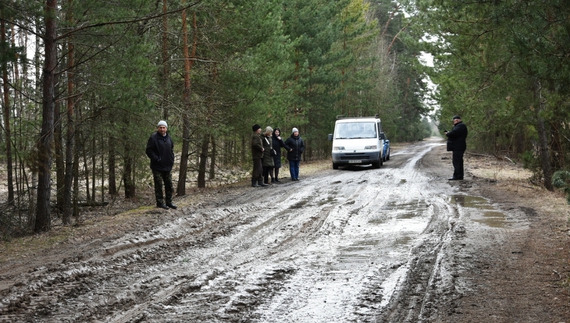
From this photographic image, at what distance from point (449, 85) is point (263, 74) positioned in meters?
6.33

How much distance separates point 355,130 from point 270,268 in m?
18.8

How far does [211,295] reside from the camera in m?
5.82

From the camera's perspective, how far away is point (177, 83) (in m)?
17.4

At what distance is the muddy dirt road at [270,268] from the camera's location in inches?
211

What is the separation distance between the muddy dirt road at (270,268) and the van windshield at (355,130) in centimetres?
1295

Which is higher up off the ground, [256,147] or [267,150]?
[256,147]

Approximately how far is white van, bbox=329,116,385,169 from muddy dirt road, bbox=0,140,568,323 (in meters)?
12.0

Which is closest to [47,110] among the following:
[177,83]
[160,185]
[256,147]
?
[160,185]

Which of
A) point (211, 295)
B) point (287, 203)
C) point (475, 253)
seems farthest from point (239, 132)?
point (211, 295)

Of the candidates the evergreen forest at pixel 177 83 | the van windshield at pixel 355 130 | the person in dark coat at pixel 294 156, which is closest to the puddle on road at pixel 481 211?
the evergreen forest at pixel 177 83

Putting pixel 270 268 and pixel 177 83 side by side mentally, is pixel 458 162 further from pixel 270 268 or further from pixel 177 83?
pixel 270 268

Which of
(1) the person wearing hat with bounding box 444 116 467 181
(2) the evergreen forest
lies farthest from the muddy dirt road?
(1) the person wearing hat with bounding box 444 116 467 181

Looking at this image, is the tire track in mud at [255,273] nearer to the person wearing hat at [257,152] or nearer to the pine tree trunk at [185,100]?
the pine tree trunk at [185,100]

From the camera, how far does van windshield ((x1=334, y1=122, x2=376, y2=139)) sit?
25.0 metres
